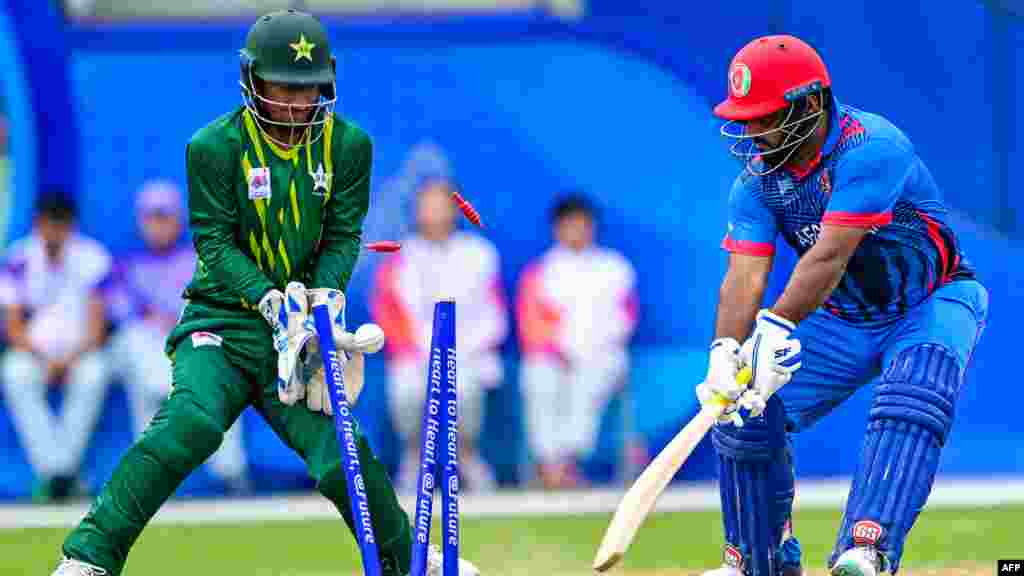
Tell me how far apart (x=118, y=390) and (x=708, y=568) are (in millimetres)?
5403

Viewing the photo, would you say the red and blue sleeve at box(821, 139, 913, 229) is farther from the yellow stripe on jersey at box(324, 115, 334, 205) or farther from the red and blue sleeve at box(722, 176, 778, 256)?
the yellow stripe on jersey at box(324, 115, 334, 205)

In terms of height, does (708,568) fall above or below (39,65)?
below

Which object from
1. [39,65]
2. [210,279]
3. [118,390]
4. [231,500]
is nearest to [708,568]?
[210,279]

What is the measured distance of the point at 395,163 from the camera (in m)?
12.9

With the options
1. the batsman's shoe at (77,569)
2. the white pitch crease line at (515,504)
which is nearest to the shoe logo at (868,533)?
the batsman's shoe at (77,569)

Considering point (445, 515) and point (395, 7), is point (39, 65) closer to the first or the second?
point (395, 7)

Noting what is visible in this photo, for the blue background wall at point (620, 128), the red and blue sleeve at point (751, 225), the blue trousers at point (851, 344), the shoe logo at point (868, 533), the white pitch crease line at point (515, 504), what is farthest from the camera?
the blue background wall at point (620, 128)

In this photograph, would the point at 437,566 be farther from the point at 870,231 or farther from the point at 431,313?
the point at 431,313

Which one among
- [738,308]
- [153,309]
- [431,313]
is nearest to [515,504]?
[431,313]

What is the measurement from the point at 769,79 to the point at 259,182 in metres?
1.91

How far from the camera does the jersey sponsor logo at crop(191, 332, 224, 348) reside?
6.77 meters

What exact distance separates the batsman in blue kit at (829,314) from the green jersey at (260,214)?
144 centimetres

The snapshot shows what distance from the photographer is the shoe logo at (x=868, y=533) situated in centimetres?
636

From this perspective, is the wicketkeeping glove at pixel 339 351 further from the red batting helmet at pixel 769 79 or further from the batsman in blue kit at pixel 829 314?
the red batting helmet at pixel 769 79
